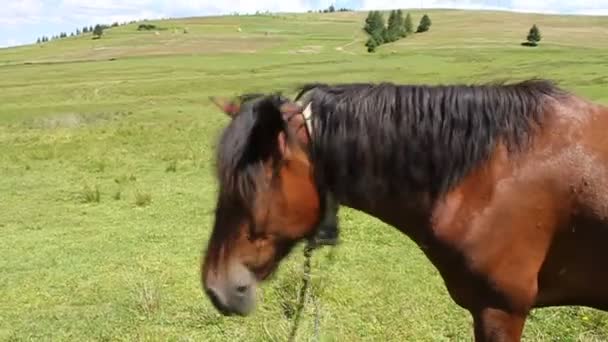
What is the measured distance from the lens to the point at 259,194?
3180 millimetres

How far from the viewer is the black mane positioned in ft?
10.5

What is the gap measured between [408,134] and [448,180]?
27 cm

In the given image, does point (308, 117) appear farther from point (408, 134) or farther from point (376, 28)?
point (376, 28)

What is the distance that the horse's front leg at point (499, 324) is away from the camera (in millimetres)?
3264

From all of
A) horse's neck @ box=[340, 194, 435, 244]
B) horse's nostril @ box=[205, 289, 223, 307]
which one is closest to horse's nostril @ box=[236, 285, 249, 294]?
horse's nostril @ box=[205, 289, 223, 307]

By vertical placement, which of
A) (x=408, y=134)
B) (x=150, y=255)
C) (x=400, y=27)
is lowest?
(x=400, y=27)

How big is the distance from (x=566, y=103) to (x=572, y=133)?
177 mm

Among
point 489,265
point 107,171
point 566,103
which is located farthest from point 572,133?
point 107,171

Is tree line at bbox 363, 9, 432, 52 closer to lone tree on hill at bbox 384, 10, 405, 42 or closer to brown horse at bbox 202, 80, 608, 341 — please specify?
lone tree on hill at bbox 384, 10, 405, 42

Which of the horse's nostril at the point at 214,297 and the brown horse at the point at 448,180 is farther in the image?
the horse's nostril at the point at 214,297

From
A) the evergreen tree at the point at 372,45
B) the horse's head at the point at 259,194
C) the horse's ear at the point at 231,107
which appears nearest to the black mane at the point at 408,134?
the horse's head at the point at 259,194

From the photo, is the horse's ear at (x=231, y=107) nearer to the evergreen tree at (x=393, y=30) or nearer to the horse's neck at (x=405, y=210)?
the horse's neck at (x=405, y=210)

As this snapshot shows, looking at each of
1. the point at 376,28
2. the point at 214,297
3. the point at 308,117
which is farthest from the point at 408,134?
the point at 376,28

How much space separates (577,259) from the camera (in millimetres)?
3287
